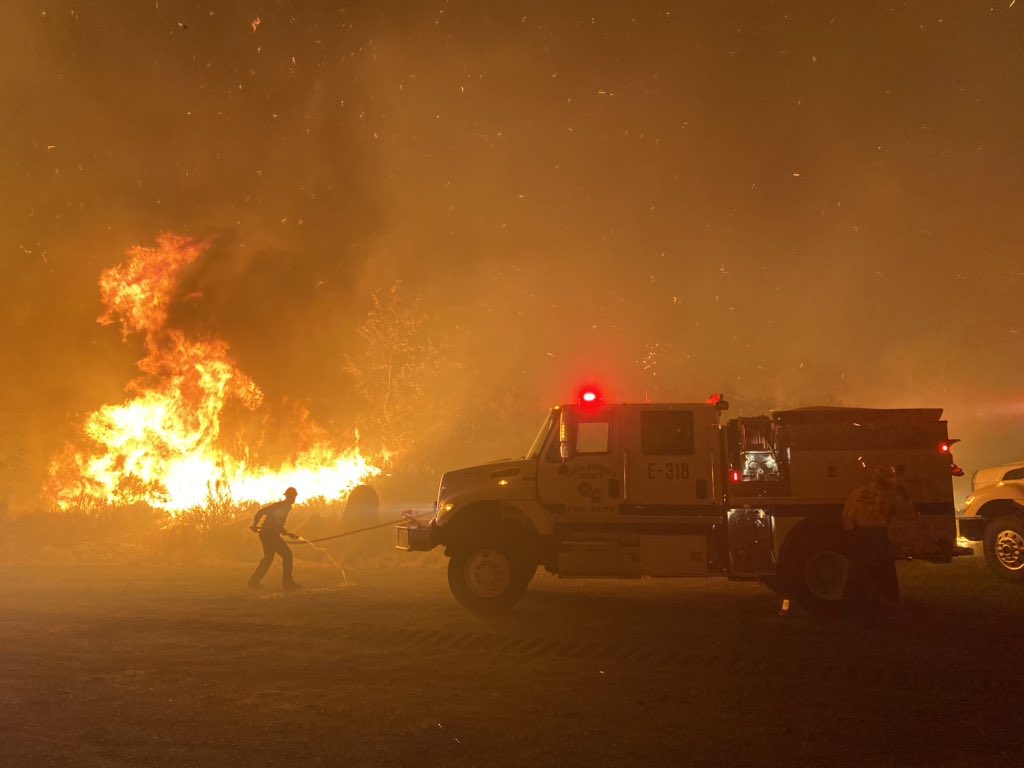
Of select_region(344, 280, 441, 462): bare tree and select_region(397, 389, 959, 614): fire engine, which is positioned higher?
select_region(344, 280, 441, 462): bare tree

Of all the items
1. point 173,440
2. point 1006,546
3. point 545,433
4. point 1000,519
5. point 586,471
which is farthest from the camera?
point 173,440

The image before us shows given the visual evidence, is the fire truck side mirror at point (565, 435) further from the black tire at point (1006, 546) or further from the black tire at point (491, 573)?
the black tire at point (1006, 546)

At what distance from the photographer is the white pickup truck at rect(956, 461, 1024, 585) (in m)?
12.9

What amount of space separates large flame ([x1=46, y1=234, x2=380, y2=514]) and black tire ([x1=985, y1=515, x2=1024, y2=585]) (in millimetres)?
15948

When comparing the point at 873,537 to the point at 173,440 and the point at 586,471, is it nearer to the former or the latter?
the point at 586,471

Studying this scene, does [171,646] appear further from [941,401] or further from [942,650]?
[941,401]

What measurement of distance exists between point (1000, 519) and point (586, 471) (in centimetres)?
737

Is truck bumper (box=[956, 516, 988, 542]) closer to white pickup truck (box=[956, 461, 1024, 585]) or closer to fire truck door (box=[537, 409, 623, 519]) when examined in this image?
white pickup truck (box=[956, 461, 1024, 585])

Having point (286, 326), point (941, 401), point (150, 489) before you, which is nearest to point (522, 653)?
point (150, 489)

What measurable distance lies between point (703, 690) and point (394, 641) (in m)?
3.49

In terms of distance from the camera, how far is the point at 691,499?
10.5 meters

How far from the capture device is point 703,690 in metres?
6.83

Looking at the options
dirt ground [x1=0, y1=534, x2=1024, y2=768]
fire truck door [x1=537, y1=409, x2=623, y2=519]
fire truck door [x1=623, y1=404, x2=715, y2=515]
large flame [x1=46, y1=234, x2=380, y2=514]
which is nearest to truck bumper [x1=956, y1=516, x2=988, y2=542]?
dirt ground [x1=0, y1=534, x2=1024, y2=768]

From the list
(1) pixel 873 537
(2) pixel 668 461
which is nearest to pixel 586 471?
(2) pixel 668 461
